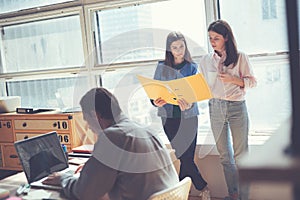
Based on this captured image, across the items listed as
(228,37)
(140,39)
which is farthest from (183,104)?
(140,39)

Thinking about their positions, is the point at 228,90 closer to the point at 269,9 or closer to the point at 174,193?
the point at 269,9

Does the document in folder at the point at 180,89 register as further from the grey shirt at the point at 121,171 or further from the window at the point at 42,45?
the window at the point at 42,45

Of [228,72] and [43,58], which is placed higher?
[43,58]

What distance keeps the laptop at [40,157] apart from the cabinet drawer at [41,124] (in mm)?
1540

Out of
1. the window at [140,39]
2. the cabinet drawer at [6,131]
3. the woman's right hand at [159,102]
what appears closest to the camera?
the woman's right hand at [159,102]

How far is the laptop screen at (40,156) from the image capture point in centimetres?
199

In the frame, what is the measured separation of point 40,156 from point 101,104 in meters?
0.45

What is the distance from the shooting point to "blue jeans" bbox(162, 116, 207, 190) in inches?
120

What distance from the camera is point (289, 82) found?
65 cm

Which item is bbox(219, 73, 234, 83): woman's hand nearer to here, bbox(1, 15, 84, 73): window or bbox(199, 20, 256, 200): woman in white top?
bbox(199, 20, 256, 200): woman in white top

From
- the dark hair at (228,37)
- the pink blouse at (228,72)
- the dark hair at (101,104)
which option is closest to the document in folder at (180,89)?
the pink blouse at (228,72)

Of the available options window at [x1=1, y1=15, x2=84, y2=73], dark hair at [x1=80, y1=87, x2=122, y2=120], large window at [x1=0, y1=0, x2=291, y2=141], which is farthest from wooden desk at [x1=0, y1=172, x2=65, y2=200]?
window at [x1=1, y1=15, x2=84, y2=73]

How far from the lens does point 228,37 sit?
9.14ft

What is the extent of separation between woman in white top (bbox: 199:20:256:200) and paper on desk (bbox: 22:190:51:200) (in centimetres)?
149
